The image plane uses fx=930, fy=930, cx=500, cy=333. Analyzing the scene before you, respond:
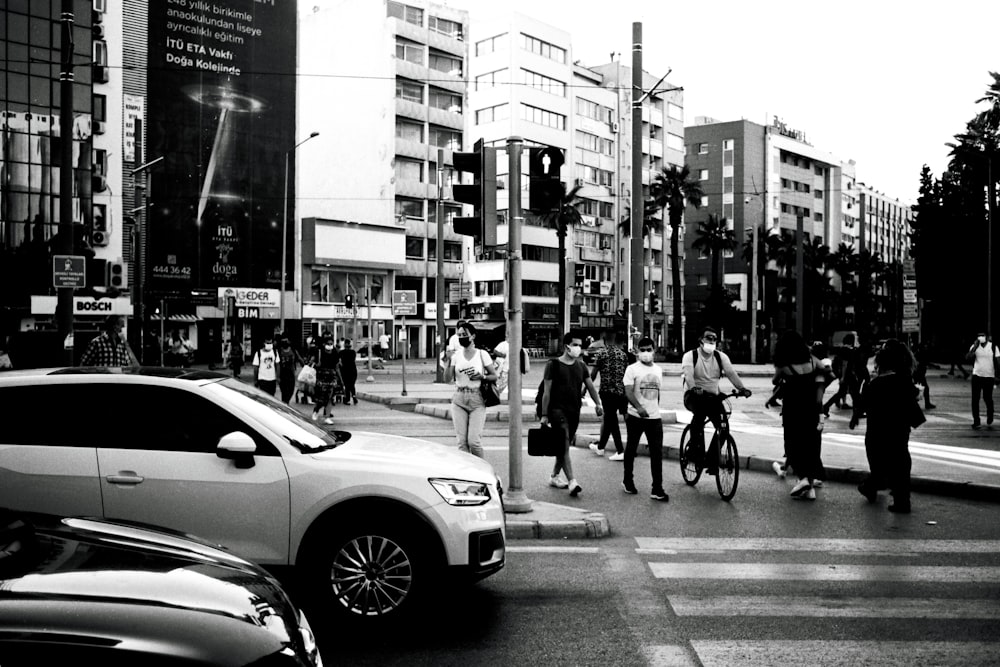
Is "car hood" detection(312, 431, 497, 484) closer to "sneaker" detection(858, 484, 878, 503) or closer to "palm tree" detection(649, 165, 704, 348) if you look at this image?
"sneaker" detection(858, 484, 878, 503)

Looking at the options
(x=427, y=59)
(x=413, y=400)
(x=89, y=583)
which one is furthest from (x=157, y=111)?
(x=89, y=583)

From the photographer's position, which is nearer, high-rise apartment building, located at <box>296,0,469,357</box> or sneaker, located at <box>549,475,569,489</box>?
sneaker, located at <box>549,475,569,489</box>

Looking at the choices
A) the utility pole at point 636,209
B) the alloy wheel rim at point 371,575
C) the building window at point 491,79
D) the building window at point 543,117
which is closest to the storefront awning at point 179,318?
the building window at point 491,79

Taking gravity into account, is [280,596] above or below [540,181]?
below

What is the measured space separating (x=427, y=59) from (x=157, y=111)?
73.0ft

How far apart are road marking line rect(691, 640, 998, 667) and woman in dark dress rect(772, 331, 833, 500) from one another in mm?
4835

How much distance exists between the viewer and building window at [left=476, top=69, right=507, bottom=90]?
76.1 m

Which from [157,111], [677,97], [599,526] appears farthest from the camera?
[677,97]

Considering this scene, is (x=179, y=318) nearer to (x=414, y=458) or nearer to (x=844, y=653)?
(x=414, y=458)

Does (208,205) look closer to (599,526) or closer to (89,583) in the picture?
(599,526)

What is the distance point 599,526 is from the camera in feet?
26.8

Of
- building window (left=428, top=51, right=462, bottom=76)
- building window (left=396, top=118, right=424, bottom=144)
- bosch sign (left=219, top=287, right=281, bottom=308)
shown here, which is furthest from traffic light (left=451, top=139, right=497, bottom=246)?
building window (left=428, top=51, right=462, bottom=76)

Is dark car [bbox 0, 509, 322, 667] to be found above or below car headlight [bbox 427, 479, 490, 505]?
above

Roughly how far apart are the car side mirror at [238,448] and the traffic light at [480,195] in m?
3.75
